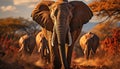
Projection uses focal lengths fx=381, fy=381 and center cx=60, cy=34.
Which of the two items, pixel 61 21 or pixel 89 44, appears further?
pixel 89 44

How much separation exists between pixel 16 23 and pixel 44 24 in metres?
25.7

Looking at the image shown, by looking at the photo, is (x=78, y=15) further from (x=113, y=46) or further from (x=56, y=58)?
(x=113, y=46)

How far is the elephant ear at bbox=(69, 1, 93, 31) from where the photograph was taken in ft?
32.6

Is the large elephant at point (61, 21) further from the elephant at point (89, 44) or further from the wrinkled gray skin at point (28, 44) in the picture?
the wrinkled gray skin at point (28, 44)

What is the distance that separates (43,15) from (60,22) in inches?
46.8

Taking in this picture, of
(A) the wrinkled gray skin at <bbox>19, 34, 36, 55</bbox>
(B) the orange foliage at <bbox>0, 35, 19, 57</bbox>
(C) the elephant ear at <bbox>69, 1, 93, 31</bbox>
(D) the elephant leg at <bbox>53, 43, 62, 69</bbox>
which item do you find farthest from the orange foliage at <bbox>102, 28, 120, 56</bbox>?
(A) the wrinkled gray skin at <bbox>19, 34, 36, 55</bbox>

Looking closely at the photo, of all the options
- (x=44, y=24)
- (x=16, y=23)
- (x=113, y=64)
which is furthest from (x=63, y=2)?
(x=16, y=23)

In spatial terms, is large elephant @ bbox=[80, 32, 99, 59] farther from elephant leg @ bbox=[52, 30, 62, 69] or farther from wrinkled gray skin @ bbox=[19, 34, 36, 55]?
elephant leg @ bbox=[52, 30, 62, 69]

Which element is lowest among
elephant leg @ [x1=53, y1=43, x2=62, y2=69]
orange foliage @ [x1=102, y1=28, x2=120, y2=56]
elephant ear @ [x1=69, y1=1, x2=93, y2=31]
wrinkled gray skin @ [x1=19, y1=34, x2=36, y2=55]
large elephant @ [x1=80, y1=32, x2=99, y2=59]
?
wrinkled gray skin @ [x1=19, y1=34, x2=36, y2=55]

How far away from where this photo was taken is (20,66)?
1166 centimetres

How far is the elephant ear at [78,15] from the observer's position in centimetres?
995

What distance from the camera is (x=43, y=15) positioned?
1006 cm

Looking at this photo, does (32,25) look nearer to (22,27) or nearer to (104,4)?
(22,27)

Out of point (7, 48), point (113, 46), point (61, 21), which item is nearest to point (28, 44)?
point (7, 48)
